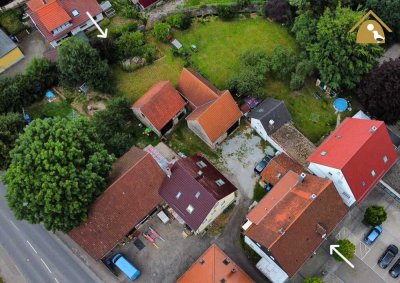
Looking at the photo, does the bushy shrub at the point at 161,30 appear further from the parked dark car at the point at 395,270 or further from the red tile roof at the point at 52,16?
the parked dark car at the point at 395,270

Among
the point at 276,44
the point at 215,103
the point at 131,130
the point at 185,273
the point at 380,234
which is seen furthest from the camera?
the point at 276,44

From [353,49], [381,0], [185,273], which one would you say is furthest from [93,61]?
[381,0]

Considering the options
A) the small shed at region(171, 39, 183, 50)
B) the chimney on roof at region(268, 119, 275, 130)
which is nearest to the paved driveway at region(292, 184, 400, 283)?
the chimney on roof at region(268, 119, 275, 130)

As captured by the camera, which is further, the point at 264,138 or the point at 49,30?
the point at 49,30

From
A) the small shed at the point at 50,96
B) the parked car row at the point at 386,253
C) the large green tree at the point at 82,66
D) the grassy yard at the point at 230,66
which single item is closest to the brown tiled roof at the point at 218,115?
the grassy yard at the point at 230,66

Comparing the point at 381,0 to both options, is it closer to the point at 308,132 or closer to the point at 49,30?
the point at 308,132

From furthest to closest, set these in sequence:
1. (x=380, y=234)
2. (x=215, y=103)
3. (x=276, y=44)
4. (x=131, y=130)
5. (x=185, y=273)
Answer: (x=276, y=44), (x=131, y=130), (x=215, y=103), (x=380, y=234), (x=185, y=273)

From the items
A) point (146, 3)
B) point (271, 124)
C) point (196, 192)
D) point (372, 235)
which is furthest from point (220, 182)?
point (146, 3)
